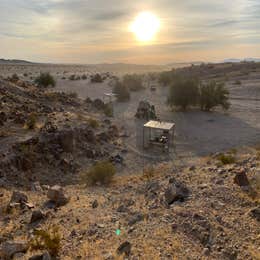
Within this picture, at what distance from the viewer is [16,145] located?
14.2m

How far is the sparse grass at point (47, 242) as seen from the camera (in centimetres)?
660

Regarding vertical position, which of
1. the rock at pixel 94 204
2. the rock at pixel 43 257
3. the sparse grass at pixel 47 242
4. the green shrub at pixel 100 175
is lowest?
the green shrub at pixel 100 175

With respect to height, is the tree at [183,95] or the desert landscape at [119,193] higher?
the tree at [183,95]

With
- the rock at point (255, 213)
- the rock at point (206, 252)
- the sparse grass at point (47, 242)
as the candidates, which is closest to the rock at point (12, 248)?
the sparse grass at point (47, 242)

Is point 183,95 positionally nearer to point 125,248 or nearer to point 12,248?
point 125,248

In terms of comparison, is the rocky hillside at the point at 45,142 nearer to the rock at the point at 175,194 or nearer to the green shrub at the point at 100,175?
the green shrub at the point at 100,175

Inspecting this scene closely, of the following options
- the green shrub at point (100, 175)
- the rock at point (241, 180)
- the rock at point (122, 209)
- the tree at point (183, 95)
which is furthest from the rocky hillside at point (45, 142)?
the tree at point (183, 95)

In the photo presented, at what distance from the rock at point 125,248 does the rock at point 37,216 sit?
273 centimetres

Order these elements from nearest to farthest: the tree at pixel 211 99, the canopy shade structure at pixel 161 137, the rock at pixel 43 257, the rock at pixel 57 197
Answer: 1. the rock at pixel 43 257
2. the rock at pixel 57 197
3. the canopy shade structure at pixel 161 137
4. the tree at pixel 211 99

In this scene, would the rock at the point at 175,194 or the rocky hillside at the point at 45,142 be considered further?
the rocky hillside at the point at 45,142

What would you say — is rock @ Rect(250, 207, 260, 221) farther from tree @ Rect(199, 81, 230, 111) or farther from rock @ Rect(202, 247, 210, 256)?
tree @ Rect(199, 81, 230, 111)

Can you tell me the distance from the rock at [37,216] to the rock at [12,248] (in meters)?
1.44

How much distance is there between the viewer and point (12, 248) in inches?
261

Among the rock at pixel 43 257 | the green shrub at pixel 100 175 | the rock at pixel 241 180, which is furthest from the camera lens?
the green shrub at pixel 100 175
